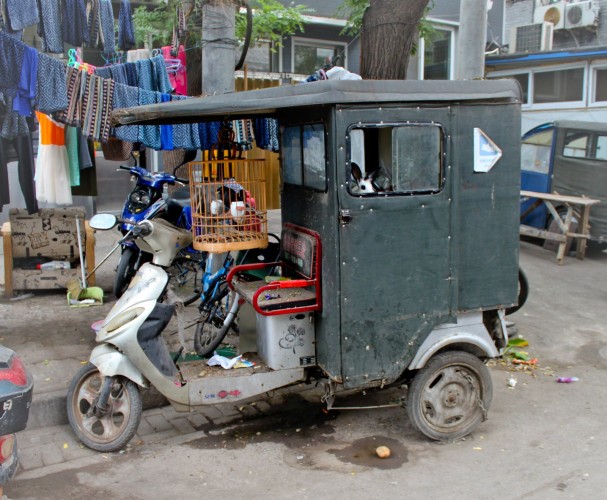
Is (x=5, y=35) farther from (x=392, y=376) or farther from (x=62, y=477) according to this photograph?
(x=392, y=376)

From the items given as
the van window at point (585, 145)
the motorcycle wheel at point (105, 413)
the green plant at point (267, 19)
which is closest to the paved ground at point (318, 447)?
the motorcycle wheel at point (105, 413)

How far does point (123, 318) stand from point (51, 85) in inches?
97.4

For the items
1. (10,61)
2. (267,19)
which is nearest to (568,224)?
(267,19)

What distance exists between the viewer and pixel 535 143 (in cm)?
1130

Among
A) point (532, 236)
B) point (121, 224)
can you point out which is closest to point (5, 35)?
point (121, 224)

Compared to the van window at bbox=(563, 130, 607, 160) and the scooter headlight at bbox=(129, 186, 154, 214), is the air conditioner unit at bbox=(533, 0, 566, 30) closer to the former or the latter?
the van window at bbox=(563, 130, 607, 160)

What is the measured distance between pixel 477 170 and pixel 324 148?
106 cm

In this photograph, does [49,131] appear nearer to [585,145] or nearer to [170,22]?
[170,22]

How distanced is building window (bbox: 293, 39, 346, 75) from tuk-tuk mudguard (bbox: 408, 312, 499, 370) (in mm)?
10535

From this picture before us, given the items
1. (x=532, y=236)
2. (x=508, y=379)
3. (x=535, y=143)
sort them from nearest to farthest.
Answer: (x=508, y=379) < (x=532, y=236) < (x=535, y=143)

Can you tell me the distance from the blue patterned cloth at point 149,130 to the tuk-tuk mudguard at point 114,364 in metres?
2.65

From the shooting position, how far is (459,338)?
4.48 meters

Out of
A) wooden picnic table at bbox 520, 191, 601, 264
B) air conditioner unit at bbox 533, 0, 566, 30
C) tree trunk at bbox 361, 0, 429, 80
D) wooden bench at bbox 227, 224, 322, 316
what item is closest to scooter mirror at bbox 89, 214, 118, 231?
wooden bench at bbox 227, 224, 322, 316

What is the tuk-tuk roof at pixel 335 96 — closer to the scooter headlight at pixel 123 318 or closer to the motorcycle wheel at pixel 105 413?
the scooter headlight at pixel 123 318
